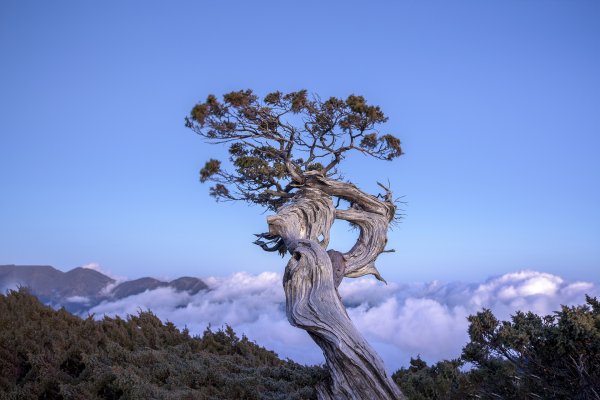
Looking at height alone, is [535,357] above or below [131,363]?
above

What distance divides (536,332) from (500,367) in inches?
28.9

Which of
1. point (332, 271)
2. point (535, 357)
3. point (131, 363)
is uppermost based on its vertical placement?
point (332, 271)

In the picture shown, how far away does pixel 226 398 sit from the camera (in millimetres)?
9180

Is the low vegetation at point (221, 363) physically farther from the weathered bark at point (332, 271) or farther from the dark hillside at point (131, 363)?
the weathered bark at point (332, 271)

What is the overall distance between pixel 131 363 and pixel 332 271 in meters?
4.27

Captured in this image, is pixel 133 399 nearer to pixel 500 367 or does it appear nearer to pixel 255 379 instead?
pixel 255 379

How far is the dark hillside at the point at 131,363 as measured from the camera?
30.5 feet

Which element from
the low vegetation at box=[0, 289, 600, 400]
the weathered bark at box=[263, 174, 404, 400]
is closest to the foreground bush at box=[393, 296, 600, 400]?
the low vegetation at box=[0, 289, 600, 400]

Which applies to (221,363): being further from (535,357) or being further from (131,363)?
(535,357)

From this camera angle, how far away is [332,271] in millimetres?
11539

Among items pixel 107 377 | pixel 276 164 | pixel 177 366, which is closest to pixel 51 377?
pixel 107 377

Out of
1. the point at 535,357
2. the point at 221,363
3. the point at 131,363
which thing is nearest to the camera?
the point at 535,357

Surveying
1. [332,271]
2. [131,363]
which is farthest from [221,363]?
[332,271]

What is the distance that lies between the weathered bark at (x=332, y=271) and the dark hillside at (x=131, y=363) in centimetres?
82
